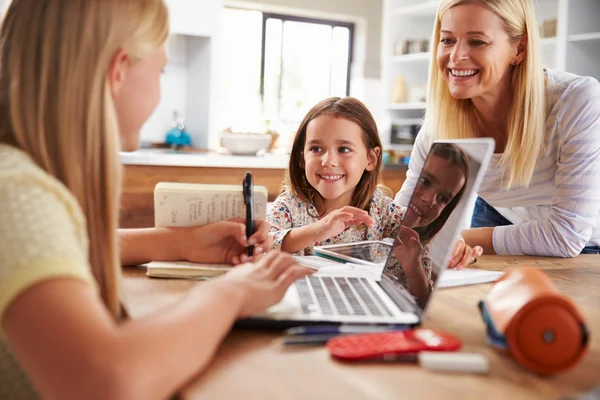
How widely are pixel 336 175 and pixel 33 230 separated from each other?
1243 millimetres

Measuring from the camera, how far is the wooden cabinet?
325 cm

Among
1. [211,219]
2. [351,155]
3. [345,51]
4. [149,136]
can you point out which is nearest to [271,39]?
[345,51]

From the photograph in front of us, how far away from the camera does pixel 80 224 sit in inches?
27.0

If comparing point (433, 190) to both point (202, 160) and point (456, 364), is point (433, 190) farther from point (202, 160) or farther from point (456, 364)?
point (202, 160)

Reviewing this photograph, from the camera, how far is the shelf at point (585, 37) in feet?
11.5

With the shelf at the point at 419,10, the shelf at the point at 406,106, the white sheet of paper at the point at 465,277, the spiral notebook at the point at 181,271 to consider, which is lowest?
the white sheet of paper at the point at 465,277

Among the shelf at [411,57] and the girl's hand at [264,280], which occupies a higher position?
the shelf at [411,57]

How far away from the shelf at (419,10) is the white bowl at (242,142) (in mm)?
1811

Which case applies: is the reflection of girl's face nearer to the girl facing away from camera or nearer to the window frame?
the girl facing away from camera

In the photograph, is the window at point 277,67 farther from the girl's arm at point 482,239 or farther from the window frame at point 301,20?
the girl's arm at point 482,239

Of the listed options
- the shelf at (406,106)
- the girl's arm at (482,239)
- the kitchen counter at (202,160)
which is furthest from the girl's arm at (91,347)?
the shelf at (406,106)

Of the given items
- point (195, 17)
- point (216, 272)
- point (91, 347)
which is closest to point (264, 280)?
point (216, 272)

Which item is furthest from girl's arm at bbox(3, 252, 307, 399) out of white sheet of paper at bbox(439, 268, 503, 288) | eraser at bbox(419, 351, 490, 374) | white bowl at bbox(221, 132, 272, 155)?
white bowl at bbox(221, 132, 272, 155)

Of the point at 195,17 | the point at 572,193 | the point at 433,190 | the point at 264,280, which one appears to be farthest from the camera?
the point at 195,17
